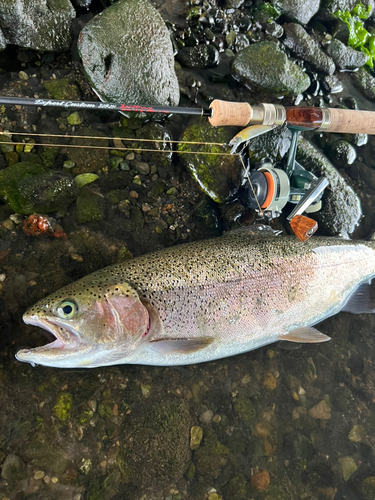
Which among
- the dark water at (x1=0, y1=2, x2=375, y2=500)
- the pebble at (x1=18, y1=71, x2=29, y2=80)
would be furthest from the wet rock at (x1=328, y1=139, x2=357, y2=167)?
the pebble at (x1=18, y1=71, x2=29, y2=80)

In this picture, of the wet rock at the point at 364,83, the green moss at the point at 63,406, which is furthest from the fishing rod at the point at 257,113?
the green moss at the point at 63,406

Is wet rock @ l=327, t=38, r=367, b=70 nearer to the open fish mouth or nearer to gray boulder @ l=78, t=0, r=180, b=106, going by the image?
gray boulder @ l=78, t=0, r=180, b=106

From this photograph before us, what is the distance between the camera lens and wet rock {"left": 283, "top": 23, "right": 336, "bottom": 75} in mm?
3568

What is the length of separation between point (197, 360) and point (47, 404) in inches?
42.9

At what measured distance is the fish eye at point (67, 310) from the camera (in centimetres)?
192

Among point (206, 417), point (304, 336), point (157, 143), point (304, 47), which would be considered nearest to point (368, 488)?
point (304, 336)

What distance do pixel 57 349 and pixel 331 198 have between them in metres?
2.84

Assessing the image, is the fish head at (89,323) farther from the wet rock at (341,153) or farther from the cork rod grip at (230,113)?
the wet rock at (341,153)

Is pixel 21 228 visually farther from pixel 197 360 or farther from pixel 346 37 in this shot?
pixel 346 37

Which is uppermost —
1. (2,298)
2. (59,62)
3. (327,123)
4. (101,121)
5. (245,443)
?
(59,62)

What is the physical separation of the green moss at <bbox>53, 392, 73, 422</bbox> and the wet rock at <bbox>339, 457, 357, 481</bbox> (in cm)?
224

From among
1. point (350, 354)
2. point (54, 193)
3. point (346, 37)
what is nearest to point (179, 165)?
point (54, 193)

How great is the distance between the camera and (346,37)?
3.88 m

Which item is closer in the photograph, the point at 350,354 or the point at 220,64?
the point at 350,354
